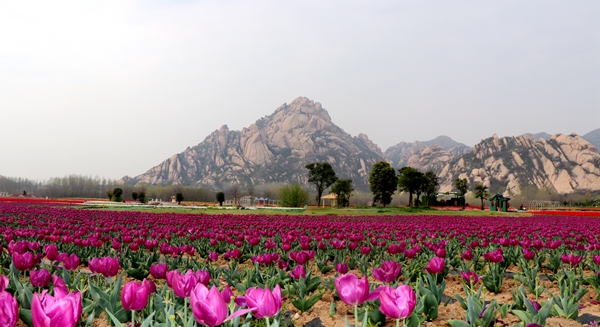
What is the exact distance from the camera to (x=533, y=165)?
130 m

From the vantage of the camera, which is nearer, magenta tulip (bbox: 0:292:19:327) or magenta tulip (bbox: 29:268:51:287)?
magenta tulip (bbox: 0:292:19:327)

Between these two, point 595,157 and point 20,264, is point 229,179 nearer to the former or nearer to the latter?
point 595,157

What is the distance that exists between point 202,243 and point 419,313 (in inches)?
236

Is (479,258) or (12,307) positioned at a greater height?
(12,307)

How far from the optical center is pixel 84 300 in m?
3.85

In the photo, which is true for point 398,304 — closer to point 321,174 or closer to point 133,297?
point 133,297

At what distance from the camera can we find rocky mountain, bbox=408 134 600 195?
406 ft

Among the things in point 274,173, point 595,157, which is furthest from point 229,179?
point 595,157

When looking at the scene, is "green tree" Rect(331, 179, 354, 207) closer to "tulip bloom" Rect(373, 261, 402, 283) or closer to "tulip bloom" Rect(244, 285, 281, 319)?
"tulip bloom" Rect(373, 261, 402, 283)

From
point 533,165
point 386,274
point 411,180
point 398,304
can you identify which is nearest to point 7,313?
point 398,304

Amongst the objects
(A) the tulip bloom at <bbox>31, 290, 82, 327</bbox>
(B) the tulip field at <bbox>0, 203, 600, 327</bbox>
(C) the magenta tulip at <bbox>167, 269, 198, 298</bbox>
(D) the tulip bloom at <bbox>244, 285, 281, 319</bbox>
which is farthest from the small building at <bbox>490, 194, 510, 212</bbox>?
(A) the tulip bloom at <bbox>31, 290, 82, 327</bbox>

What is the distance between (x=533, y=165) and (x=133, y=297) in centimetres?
14778

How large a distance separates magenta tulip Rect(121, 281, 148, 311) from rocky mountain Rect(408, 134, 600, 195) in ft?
433

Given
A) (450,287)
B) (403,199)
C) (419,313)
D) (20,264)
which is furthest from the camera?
(403,199)
